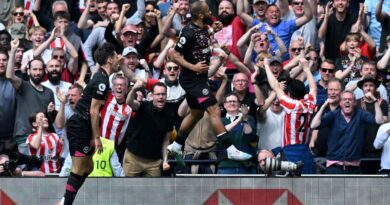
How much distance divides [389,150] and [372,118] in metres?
0.64

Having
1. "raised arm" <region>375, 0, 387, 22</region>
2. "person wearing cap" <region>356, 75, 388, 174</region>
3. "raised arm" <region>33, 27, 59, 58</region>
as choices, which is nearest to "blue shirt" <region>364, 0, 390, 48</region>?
"raised arm" <region>375, 0, 387, 22</region>

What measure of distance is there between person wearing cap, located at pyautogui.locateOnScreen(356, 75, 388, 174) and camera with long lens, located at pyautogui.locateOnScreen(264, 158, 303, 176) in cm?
138

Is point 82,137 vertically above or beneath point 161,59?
beneath

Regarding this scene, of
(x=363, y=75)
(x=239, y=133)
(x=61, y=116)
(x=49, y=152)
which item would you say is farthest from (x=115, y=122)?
Answer: (x=363, y=75)

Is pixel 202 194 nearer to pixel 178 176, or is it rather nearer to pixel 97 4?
pixel 178 176

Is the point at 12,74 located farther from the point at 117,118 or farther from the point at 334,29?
the point at 334,29

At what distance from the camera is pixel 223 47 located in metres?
22.2

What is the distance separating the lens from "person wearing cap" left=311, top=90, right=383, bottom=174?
72.8 feet

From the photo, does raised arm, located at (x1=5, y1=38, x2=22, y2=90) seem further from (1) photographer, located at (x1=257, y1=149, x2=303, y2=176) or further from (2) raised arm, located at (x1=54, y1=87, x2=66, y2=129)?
(1) photographer, located at (x1=257, y1=149, x2=303, y2=176)

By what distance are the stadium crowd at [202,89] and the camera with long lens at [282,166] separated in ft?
0.95

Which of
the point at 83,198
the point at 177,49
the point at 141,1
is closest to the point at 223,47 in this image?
the point at 177,49

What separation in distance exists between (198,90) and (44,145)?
314cm

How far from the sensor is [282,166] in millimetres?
21625

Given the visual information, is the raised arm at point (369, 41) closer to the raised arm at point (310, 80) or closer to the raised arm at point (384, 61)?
the raised arm at point (384, 61)
